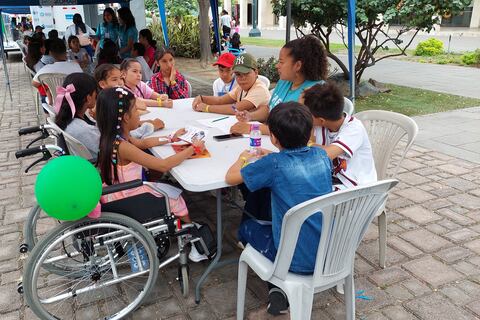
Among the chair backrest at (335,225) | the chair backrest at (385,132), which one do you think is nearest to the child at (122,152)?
the chair backrest at (335,225)

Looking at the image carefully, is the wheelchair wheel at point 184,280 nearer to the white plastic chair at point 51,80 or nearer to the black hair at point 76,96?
the black hair at point 76,96

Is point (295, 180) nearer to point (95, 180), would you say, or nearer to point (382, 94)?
point (95, 180)

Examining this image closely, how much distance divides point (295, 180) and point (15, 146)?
177 inches

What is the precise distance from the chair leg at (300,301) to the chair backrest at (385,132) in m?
1.10

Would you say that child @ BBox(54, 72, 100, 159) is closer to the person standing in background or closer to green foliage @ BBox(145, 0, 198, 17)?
the person standing in background

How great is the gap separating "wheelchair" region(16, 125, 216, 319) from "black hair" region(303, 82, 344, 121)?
2.93ft

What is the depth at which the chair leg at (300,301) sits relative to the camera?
5.24ft

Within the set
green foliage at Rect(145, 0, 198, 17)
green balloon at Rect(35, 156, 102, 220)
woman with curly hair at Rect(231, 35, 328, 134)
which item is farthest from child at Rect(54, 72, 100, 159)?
green foliage at Rect(145, 0, 198, 17)

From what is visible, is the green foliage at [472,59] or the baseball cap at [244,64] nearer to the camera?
the baseball cap at [244,64]

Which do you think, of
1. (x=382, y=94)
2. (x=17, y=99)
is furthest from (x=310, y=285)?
(x=17, y=99)

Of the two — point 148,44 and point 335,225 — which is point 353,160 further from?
point 148,44

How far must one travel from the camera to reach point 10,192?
3615mm

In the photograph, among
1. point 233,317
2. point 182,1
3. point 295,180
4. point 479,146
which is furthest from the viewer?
point 182,1

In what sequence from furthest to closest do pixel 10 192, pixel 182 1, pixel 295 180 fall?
pixel 182 1 → pixel 10 192 → pixel 295 180
